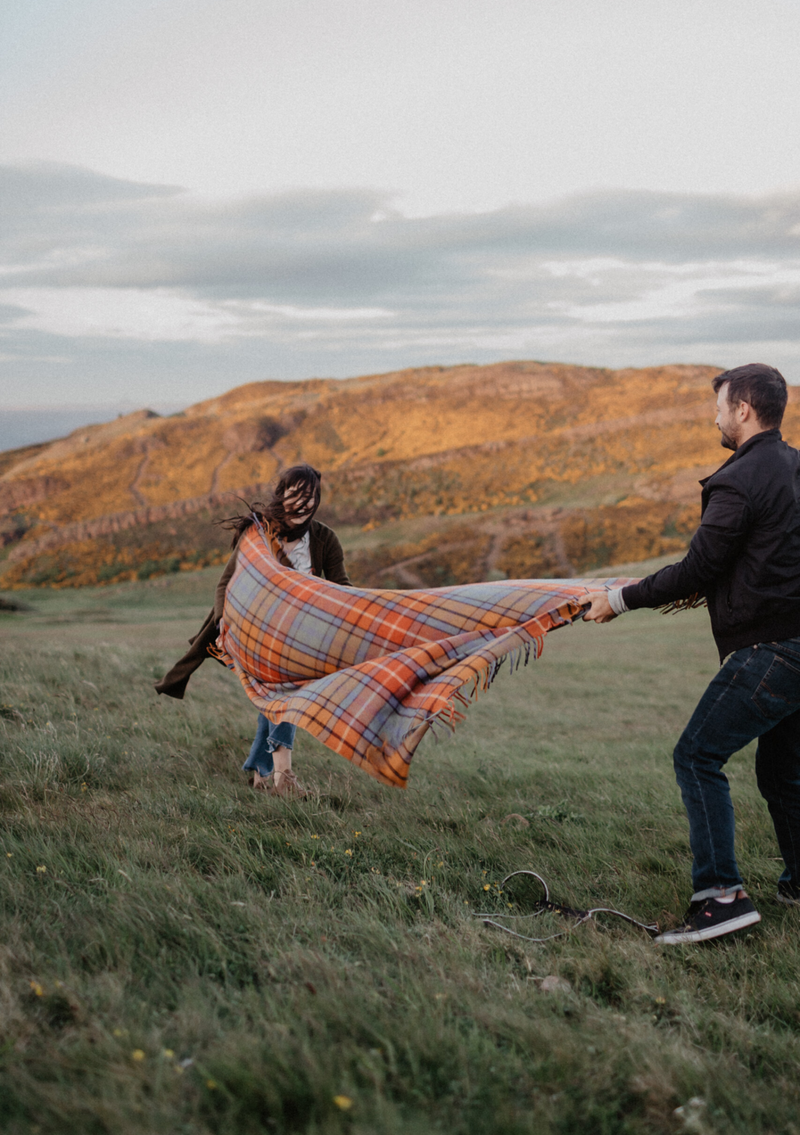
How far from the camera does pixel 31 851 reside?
3.28m

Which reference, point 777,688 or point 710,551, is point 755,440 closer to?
point 710,551

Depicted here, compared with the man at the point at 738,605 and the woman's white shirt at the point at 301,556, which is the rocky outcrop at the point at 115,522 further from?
the man at the point at 738,605

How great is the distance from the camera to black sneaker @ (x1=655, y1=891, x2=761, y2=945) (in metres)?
3.15

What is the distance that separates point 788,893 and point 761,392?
2.45 metres

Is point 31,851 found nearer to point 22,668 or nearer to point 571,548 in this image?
point 22,668

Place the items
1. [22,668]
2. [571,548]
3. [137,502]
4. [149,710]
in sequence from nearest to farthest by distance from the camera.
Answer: [149,710] < [22,668] < [571,548] < [137,502]

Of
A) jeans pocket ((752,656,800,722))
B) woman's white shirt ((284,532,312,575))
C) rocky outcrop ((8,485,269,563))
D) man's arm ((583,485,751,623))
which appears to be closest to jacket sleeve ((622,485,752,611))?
man's arm ((583,485,751,623))

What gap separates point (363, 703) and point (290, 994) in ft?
4.59

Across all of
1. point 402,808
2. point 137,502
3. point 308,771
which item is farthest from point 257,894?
point 137,502

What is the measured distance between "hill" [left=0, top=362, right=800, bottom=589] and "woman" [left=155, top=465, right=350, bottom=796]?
129 feet

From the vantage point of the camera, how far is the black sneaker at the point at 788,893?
3.55 m

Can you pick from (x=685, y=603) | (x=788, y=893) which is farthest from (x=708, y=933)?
(x=685, y=603)

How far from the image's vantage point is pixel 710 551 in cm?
319

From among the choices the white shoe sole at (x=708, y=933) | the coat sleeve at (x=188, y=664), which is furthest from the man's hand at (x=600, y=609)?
the coat sleeve at (x=188, y=664)
